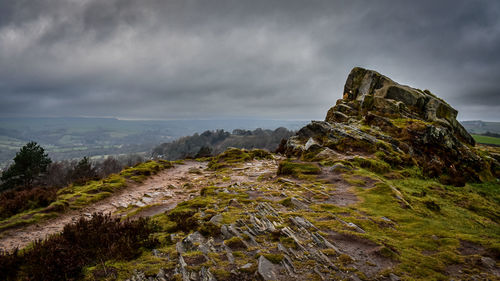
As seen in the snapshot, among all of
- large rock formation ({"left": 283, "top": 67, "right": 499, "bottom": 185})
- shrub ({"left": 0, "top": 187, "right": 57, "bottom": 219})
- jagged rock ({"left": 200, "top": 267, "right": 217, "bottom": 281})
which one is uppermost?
large rock formation ({"left": 283, "top": 67, "right": 499, "bottom": 185})

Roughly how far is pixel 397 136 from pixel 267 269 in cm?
2822

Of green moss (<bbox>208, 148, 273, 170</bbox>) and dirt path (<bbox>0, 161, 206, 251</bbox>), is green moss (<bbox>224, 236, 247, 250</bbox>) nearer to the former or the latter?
dirt path (<bbox>0, 161, 206, 251</bbox>)

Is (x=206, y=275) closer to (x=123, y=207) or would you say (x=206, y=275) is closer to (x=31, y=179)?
(x=123, y=207)

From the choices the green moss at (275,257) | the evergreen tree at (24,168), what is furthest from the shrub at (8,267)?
the evergreen tree at (24,168)

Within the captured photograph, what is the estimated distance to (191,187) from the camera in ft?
67.5

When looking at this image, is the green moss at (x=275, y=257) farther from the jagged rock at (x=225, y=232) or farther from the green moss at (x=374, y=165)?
the green moss at (x=374, y=165)

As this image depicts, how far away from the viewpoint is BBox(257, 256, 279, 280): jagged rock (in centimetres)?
549

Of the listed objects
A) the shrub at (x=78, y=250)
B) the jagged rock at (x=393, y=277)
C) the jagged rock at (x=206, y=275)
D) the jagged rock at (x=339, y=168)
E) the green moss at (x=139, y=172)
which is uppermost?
the jagged rock at (x=339, y=168)

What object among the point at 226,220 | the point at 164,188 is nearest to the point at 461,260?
the point at 226,220

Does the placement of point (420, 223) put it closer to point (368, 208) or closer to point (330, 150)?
point (368, 208)

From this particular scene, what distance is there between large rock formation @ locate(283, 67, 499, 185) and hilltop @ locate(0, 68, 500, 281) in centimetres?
60

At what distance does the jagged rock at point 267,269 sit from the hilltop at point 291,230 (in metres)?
0.05

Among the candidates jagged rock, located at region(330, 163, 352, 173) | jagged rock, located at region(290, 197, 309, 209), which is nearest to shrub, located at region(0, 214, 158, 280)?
jagged rock, located at region(290, 197, 309, 209)

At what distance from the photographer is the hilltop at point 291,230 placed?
19.0 feet
